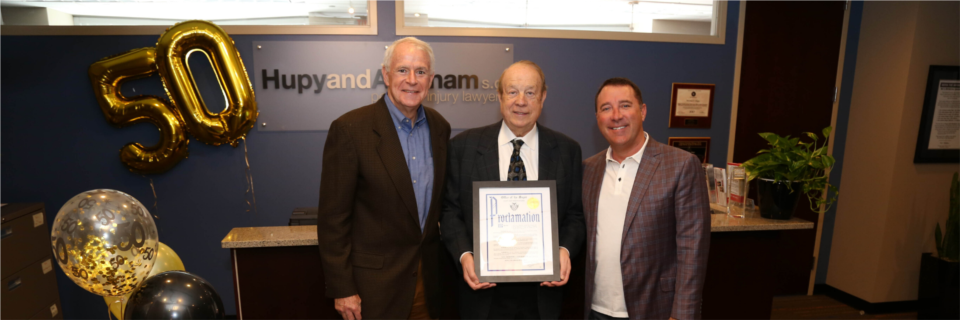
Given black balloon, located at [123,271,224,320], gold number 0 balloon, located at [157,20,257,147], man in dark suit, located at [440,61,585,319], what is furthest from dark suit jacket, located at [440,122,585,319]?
gold number 0 balloon, located at [157,20,257,147]

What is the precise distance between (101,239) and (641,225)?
1851 millimetres

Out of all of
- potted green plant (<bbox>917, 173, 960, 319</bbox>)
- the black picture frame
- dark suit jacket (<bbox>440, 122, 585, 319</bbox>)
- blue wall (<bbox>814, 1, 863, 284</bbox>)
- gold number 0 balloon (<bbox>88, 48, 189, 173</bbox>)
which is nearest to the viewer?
dark suit jacket (<bbox>440, 122, 585, 319</bbox>)

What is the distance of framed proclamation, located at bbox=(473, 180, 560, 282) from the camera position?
1636 millimetres

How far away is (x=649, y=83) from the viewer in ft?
11.5

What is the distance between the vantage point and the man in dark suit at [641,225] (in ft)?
5.41

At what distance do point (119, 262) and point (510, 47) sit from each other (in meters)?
2.64

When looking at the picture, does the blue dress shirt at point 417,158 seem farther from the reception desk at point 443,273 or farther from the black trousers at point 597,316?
the black trousers at point 597,316

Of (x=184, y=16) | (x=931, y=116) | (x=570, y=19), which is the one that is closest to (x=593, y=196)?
(x=570, y=19)

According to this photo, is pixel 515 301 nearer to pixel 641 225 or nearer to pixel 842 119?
pixel 641 225

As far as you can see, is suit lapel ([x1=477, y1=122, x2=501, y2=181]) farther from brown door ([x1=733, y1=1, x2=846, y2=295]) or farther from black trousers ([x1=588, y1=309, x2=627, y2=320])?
brown door ([x1=733, y1=1, x2=846, y2=295])

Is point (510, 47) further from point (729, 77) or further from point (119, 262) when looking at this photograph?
point (119, 262)

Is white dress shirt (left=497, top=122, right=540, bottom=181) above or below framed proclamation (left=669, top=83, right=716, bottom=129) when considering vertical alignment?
below

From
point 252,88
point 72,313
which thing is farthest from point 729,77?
point 72,313

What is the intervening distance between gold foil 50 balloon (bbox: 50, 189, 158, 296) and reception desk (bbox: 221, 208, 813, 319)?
517 mm
